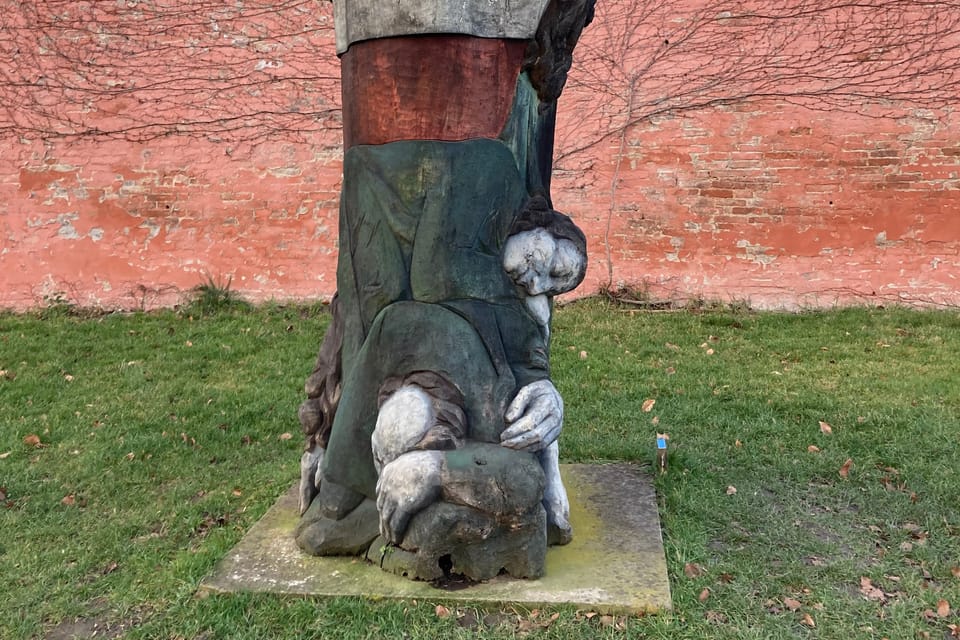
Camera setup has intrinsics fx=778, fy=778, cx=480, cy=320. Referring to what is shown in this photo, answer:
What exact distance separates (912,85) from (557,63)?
6.32 metres

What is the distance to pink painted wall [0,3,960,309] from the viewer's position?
7.62 metres

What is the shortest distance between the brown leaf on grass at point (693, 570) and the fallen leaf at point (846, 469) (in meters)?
1.30

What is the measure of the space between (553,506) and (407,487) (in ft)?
2.15

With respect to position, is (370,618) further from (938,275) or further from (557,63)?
(938,275)

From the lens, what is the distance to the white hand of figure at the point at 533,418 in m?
2.40

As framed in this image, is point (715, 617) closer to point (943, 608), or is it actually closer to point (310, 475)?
point (943, 608)

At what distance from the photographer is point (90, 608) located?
2584mm

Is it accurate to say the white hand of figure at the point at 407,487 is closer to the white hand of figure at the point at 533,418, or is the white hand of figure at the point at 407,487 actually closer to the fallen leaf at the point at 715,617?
the white hand of figure at the point at 533,418

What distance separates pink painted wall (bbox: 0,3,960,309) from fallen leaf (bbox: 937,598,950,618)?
546 cm

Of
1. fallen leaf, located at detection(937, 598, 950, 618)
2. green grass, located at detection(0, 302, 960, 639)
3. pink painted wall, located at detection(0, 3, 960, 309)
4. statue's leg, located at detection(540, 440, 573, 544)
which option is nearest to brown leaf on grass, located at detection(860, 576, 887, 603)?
green grass, located at detection(0, 302, 960, 639)

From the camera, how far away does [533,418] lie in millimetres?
2418

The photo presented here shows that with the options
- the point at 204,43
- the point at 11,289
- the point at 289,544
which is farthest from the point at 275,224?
the point at 289,544

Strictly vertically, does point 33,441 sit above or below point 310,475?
below

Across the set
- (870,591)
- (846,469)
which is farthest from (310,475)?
(846,469)
